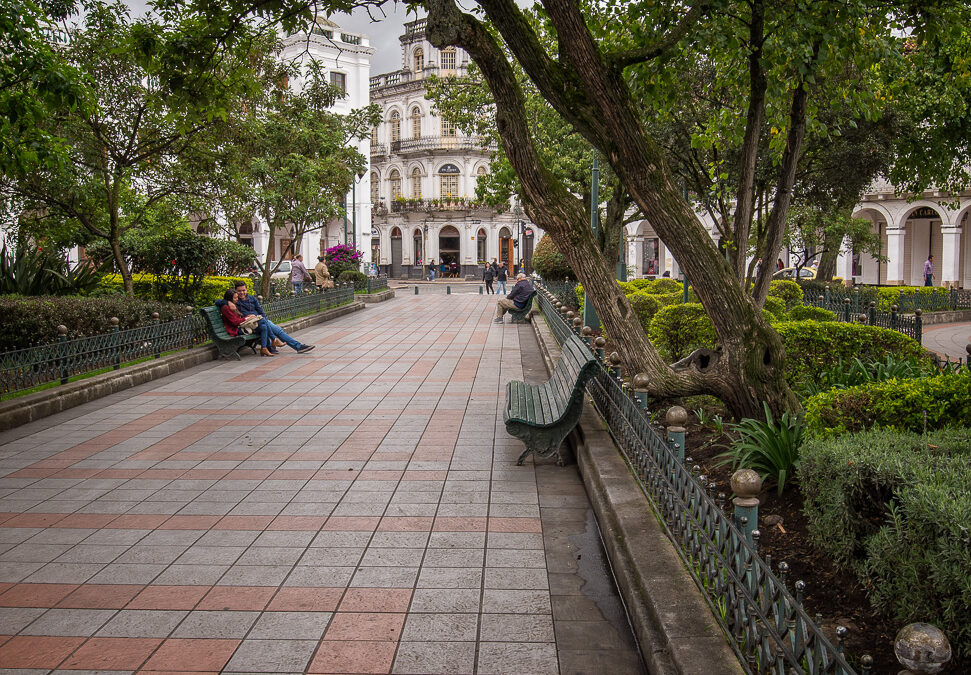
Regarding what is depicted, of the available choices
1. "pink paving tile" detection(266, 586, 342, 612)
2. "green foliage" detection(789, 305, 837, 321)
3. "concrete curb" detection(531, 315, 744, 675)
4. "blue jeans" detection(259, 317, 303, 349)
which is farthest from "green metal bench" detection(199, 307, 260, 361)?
"green foliage" detection(789, 305, 837, 321)

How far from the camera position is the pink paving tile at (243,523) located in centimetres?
521

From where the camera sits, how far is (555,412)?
6664 mm

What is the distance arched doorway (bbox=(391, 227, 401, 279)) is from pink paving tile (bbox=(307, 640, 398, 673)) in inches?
2160

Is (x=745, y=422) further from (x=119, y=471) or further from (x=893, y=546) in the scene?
(x=119, y=471)

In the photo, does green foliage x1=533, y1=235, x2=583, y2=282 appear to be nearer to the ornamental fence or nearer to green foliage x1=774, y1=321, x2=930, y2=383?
the ornamental fence

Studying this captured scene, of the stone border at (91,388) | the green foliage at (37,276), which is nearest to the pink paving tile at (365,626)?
the stone border at (91,388)

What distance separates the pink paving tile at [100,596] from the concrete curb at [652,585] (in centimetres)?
263

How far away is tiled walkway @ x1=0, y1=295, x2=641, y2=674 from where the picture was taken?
367 centimetres

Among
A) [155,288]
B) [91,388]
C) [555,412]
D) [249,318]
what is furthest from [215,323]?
[555,412]

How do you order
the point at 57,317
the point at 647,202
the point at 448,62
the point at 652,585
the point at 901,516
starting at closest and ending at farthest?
the point at 901,516 < the point at 652,585 < the point at 647,202 < the point at 57,317 < the point at 448,62

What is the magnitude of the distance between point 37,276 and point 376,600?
1133 centimetres

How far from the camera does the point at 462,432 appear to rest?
791cm

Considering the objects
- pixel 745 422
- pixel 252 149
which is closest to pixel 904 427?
pixel 745 422

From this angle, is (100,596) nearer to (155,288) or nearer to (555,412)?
(555,412)
